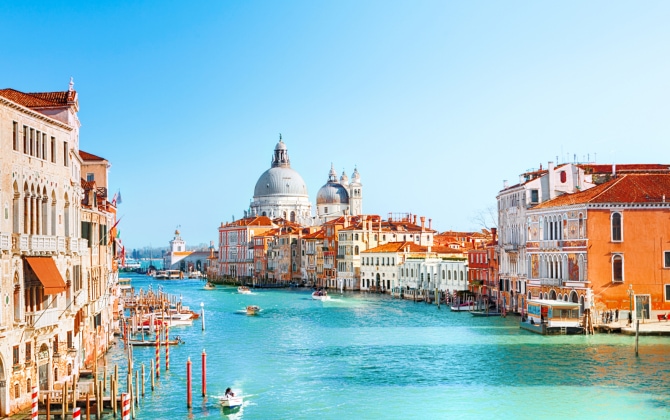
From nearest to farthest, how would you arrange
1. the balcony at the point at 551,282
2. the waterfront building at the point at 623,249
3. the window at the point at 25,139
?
the window at the point at 25,139
the waterfront building at the point at 623,249
the balcony at the point at 551,282

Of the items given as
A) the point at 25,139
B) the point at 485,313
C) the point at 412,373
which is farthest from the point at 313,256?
the point at 25,139

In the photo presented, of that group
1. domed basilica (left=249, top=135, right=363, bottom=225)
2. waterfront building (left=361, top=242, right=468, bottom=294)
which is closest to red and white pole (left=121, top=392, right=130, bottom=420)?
waterfront building (left=361, top=242, right=468, bottom=294)

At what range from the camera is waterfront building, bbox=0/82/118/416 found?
13.5 meters

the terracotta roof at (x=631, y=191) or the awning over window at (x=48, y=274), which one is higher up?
the terracotta roof at (x=631, y=191)

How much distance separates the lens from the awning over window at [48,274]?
14.1 metres

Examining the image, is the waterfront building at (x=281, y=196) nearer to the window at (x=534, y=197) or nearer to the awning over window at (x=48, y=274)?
the window at (x=534, y=197)

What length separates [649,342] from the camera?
79.2 ft

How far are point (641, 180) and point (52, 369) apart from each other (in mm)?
20489

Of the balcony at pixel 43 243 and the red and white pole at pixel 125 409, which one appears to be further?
the balcony at pixel 43 243

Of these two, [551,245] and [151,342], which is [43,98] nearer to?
[151,342]

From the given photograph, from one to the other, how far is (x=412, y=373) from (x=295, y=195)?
78105mm

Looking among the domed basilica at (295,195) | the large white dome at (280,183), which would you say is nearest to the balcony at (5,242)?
the domed basilica at (295,195)

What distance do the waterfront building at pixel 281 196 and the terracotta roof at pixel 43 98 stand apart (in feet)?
256

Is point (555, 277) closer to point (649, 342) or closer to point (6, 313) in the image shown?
point (649, 342)
